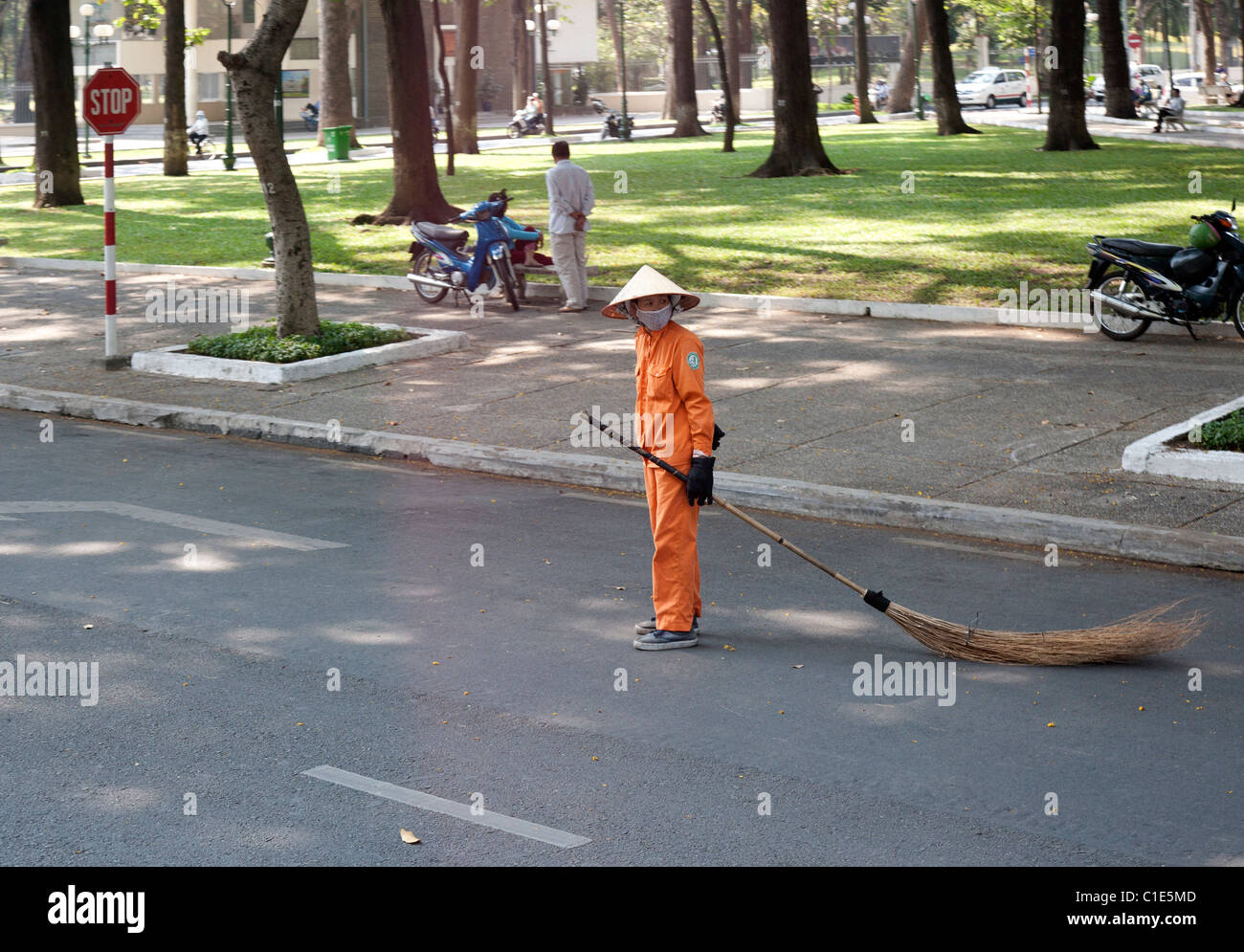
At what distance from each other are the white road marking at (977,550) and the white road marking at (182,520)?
3251 millimetres

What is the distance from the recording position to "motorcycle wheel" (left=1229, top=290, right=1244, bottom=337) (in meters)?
13.7

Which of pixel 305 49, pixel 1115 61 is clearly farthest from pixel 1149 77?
pixel 305 49

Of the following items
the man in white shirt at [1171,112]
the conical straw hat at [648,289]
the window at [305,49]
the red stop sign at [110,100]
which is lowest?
the conical straw hat at [648,289]

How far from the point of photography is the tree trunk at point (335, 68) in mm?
42750

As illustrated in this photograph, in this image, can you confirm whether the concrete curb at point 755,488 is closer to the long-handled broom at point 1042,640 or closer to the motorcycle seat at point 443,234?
the long-handled broom at point 1042,640

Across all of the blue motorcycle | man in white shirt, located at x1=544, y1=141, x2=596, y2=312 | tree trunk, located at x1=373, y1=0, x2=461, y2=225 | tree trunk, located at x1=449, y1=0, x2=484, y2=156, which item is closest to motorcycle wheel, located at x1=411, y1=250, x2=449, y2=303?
the blue motorcycle

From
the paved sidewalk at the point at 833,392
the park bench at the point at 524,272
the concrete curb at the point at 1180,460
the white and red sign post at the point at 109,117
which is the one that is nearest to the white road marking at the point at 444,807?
the paved sidewalk at the point at 833,392

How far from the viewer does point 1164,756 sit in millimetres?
5512

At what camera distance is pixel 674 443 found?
22.5ft

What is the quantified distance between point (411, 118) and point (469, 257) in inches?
243

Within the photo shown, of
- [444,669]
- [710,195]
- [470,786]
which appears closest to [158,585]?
[444,669]

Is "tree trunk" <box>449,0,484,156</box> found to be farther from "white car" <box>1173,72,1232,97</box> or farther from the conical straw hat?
"white car" <box>1173,72,1232,97</box>

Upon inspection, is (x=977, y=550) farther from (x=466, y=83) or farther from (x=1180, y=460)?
(x=466, y=83)
